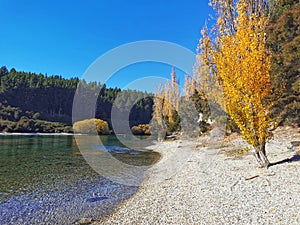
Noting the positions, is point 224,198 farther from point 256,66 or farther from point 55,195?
point 55,195

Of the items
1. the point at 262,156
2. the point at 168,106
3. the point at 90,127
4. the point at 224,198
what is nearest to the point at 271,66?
the point at 262,156

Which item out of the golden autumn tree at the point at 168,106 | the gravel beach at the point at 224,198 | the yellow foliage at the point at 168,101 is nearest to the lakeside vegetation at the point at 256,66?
the gravel beach at the point at 224,198

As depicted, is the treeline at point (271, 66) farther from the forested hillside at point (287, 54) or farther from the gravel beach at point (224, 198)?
the gravel beach at point (224, 198)

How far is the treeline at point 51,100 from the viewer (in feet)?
294

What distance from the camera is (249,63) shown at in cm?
1077

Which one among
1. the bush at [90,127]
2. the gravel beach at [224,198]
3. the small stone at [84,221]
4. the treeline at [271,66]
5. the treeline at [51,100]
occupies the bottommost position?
the small stone at [84,221]

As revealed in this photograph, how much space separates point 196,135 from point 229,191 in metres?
30.6

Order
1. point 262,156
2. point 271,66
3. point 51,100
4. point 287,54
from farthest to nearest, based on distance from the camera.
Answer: point 51,100, point 271,66, point 287,54, point 262,156

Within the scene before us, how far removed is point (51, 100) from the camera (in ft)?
339

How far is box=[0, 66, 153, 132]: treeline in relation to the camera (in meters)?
89.8

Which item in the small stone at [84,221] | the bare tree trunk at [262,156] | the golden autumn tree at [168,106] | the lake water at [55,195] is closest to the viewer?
the small stone at [84,221]

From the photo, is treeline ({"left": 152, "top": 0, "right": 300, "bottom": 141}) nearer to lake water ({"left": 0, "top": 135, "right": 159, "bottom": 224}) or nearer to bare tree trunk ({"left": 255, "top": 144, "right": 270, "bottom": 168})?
bare tree trunk ({"left": 255, "top": 144, "right": 270, "bottom": 168})

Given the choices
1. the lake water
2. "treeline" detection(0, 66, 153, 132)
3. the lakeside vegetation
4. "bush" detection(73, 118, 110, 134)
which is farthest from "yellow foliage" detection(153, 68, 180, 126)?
"treeline" detection(0, 66, 153, 132)

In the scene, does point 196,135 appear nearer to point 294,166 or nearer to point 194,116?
point 194,116
